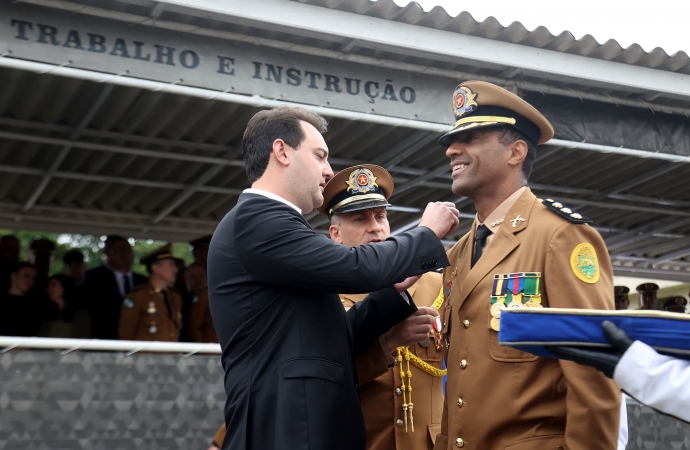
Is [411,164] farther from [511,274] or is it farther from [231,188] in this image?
[511,274]

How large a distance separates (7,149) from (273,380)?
4.59m

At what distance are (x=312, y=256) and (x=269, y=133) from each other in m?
0.57

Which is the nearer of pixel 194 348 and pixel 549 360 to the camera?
pixel 549 360

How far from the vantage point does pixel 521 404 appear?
8.40 ft

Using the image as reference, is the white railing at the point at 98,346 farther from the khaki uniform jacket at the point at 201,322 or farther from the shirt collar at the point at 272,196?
the khaki uniform jacket at the point at 201,322

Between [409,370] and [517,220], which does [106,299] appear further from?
[517,220]

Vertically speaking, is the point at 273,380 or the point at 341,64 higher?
the point at 341,64

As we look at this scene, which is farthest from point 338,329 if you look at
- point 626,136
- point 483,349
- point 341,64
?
point 626,136

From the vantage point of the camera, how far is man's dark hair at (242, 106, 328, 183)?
2.85 m

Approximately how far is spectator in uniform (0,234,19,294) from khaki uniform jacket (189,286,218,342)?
62.4 inches

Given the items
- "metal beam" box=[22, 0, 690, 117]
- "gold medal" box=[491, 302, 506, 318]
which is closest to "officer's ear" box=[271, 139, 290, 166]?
"gold medal" box=[491, 302, 506, 318]

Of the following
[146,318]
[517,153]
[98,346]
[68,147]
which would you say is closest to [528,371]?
[517,153]

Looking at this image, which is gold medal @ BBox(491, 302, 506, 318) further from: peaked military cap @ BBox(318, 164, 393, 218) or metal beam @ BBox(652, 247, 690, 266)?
metal beam @ BBox(652, 247, 690, 266)

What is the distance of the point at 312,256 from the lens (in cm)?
253
